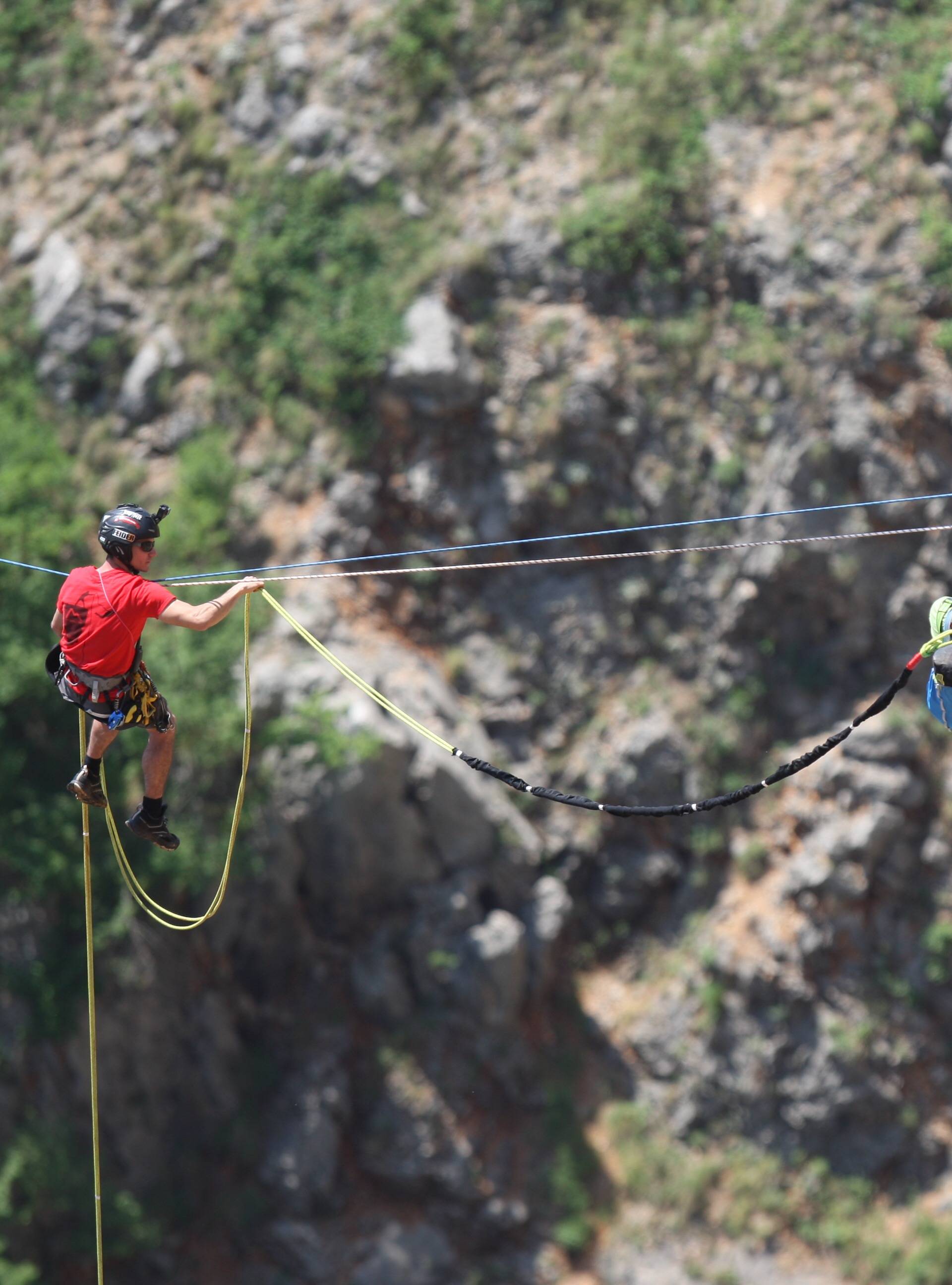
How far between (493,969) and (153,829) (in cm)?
766

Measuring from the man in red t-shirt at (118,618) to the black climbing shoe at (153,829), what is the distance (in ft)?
2.43

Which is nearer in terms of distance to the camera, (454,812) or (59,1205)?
(59,1205)

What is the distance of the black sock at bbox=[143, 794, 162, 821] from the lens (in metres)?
7.79

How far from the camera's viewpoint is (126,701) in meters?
7.19

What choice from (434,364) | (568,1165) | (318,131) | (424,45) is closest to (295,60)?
(318,131)

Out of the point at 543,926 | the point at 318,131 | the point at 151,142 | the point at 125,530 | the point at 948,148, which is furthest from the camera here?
the point at 151,142

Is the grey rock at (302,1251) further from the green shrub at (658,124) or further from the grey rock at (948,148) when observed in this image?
the grey rock at (948,148)

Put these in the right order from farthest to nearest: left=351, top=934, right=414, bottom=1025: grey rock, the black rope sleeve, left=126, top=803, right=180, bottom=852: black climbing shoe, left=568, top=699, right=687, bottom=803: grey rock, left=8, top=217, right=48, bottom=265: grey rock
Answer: left=8, top=217, right=48, bottom=265: grey rock → left=568, top=699, right=687, bottom=803: grey rock → left=351, top=934, right=414, bottom=1025: grey rock → left=126, top=803, right=180, bottom=852: black climbing shoe → the black rope sleeve

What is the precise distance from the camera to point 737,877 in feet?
50.8

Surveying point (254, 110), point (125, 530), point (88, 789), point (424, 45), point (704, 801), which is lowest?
point (704, 801)

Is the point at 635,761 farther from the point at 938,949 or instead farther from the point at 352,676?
the point at 352,676

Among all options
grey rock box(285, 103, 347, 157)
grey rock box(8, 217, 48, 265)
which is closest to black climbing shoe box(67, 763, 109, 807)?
grey rock box(285, 103, 347, 157)

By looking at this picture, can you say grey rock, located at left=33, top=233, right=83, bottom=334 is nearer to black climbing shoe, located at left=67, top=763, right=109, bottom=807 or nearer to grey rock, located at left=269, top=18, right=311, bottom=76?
grey rock, located at left=269, top=18, right=311, bottom=76

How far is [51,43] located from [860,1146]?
1789 centimetres
